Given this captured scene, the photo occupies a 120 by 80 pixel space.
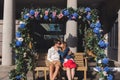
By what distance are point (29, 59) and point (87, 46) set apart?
225 centimetres

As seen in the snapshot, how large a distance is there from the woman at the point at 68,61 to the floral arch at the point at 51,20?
76 cm

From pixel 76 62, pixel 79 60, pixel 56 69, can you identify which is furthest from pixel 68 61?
pixel 79 60

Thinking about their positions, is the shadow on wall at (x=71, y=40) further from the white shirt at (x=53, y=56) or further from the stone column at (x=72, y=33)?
the white shirt at (x=53, y=56)

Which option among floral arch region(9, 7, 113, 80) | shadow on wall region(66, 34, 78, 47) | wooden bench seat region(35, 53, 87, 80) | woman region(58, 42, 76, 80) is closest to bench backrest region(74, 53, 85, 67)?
wooden bench seat region(35, 53, 87, 80)

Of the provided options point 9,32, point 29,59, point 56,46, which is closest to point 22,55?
point 29,59

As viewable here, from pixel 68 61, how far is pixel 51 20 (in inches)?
66.7

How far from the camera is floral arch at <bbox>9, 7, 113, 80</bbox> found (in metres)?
12.1

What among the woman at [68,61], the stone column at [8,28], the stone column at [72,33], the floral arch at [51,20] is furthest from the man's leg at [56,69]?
the stone column at [8,28]

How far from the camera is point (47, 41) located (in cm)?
2364

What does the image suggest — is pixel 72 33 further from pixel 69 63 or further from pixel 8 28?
pixel 69 63

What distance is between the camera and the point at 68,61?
12328 millimetres

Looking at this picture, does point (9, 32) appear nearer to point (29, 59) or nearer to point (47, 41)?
point (29, 59)

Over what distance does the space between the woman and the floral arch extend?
760mm

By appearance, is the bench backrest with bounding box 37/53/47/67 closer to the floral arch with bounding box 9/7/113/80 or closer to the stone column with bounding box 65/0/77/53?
the floral arch with bounding box 9/7/113/80
